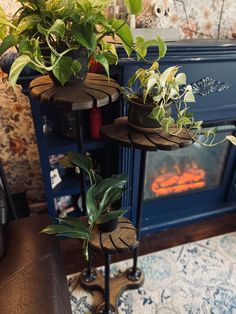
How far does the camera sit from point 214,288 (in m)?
1.33

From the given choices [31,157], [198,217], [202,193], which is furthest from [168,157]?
[31,157]

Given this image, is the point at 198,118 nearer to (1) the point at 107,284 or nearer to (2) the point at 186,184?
(2) the point at 186,184

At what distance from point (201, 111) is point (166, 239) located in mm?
881

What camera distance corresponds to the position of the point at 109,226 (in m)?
0.91

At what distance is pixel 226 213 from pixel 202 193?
330 millimetres

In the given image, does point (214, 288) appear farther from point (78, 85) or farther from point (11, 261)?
point (78, 85)

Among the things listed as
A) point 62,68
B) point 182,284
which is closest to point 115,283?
point 182,284

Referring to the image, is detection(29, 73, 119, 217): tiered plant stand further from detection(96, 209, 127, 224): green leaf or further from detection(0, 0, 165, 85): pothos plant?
detection(96, 209, 127, 224): green leaf

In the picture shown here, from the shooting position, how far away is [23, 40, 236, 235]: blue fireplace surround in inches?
43.6

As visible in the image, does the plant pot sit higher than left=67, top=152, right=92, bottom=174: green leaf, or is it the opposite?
the plant pot

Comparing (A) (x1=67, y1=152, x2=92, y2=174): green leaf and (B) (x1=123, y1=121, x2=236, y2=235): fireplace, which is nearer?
(A) (x1=67, y1=152, x2=92, y2=174): green leaf

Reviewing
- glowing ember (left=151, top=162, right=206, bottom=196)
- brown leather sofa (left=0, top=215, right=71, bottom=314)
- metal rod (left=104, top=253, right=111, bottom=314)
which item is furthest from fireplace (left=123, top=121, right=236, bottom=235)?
brown leather sofa (left=0, top=215, right=71, bottom=314)

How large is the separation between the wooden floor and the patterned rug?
0.17 ft

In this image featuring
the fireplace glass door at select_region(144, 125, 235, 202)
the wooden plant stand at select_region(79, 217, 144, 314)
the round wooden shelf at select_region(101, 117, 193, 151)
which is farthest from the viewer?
the fireplace glass door at select_region(144, 125, 235, 202)
